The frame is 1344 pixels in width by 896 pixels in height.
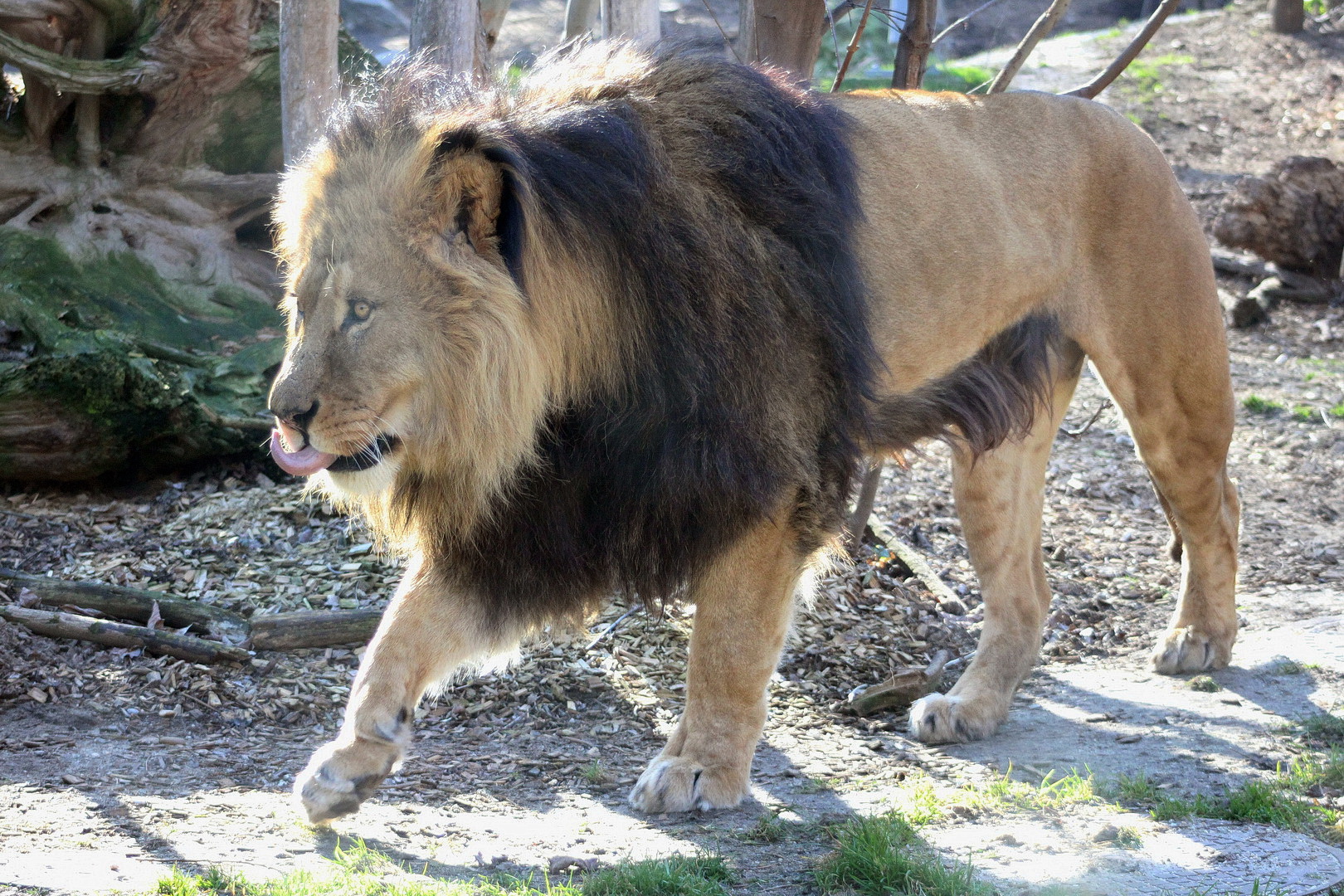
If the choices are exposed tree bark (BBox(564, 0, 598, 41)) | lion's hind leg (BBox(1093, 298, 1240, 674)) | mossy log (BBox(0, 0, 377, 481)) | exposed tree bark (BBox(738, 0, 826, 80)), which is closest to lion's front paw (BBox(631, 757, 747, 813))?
lion's hind leg (BBox(1093, 298, 1240, 674))

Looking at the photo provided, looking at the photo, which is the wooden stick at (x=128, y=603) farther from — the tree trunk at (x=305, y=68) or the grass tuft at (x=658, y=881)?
the grass tuft at (x=658, y=881)

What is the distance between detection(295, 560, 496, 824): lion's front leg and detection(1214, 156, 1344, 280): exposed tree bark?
313 inches

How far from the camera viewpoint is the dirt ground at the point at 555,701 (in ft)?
9.93

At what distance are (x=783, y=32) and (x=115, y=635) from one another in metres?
3.23

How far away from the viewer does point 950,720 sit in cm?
405

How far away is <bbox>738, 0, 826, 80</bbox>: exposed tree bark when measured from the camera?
4.95m

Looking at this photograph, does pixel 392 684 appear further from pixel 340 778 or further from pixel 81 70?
pixel 81 70

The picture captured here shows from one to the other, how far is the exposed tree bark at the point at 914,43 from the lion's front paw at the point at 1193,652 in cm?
229

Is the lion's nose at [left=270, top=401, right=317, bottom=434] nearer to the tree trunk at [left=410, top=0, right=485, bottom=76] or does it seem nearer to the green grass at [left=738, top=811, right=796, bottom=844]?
the green grass at [left=738, top=811, right=796, bottom=844]

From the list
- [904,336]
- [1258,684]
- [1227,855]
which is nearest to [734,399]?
[904,336]

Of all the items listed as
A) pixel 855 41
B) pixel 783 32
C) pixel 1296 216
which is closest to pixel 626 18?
pixel 783 32

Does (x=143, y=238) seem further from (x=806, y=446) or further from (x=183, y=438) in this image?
(x=806, y=446)

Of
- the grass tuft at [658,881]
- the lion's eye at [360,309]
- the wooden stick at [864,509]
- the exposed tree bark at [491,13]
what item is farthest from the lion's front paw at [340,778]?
the exposed tree bark at [491,13]

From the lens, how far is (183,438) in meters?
5.18
